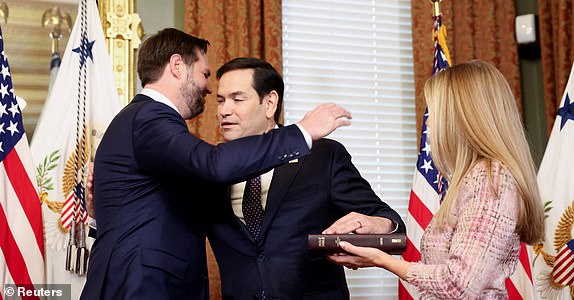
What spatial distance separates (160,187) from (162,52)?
641 mm

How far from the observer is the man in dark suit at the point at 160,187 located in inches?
96.3

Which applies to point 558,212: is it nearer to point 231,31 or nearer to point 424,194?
point 424,194

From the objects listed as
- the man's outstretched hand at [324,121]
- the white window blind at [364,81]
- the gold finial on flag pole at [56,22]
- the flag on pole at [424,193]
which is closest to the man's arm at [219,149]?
the man's outstretched hand at [324,121]

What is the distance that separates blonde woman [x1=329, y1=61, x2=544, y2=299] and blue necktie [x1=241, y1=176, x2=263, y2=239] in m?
0.61

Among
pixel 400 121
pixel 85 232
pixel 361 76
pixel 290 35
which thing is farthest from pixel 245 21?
pixel 85 232

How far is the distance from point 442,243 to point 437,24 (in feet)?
8.51

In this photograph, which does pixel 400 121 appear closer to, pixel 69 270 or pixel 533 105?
pixel 533 105

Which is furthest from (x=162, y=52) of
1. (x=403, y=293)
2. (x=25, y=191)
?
(x=403, y=293)

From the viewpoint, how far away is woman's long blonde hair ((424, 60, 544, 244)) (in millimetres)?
2232

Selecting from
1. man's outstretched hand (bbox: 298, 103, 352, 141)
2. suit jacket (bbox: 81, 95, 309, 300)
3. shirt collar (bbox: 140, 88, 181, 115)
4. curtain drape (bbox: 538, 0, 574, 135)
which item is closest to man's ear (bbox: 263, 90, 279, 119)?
shirt collar (bbox: 140, 88, 181, 115)

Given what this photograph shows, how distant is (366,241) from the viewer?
2426mm

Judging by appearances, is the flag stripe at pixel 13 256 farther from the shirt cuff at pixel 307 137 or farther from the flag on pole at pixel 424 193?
the flag on pole at pixel 424 193

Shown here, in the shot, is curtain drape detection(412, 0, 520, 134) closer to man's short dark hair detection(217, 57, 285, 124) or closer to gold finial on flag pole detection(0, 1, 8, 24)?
man's short dark hair detection(217, 57, 285, 124)

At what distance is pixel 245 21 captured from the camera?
185 inches
